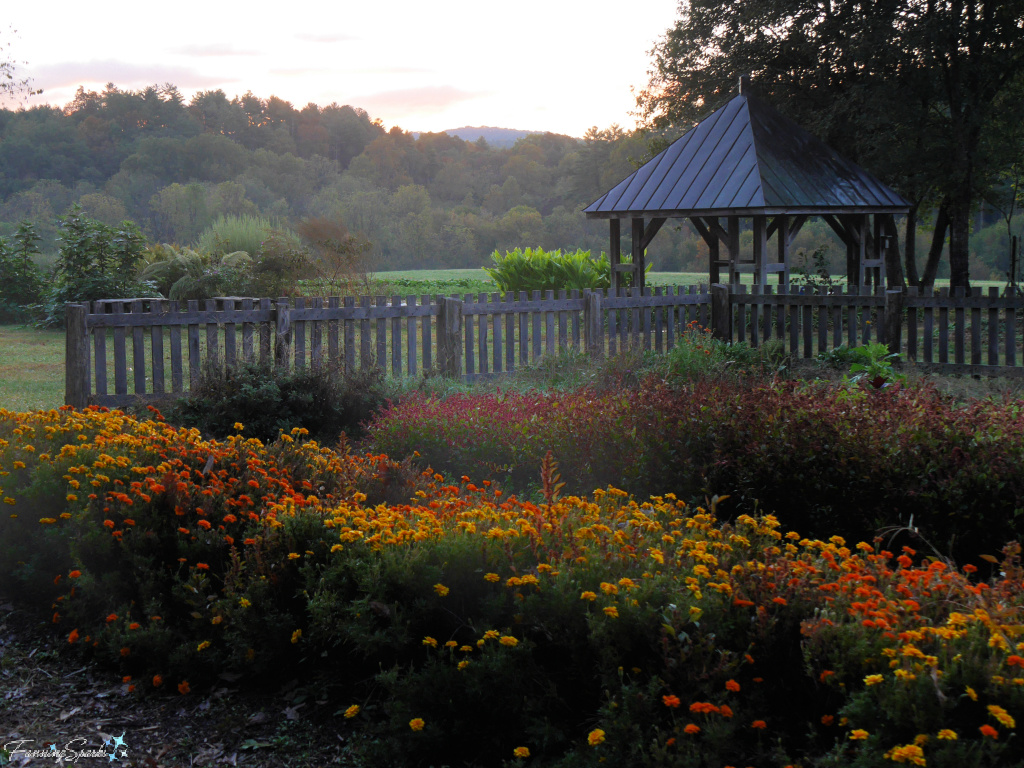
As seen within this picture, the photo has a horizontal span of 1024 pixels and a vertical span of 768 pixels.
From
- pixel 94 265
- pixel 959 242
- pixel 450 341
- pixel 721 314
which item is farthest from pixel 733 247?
pixel 94 265

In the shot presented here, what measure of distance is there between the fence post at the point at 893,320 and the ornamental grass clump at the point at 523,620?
7.25 meters

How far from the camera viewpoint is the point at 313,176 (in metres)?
57.2

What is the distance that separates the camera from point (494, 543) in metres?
3.30

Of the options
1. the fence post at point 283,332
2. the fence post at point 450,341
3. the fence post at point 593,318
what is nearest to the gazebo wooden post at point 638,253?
the fence post at point 593,318

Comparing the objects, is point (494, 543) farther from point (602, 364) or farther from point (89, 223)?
point (89, 223)

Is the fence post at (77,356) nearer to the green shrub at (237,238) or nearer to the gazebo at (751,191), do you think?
the gazebo at (751,191)

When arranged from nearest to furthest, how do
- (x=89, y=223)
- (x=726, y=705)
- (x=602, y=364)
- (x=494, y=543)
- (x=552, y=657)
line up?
1. (x=726, y=705)
2. (x=552, y=657)
3. (x=494, y=543)
4. (x=602, y=364)
5. (x=89, y=223)

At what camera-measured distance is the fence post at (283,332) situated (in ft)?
28.5

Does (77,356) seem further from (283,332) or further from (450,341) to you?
(450,341)

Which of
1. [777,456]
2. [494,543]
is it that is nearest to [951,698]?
[494,543]

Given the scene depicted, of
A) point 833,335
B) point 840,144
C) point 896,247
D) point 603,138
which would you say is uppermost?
point 603,138

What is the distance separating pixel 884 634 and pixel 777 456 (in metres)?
2.49

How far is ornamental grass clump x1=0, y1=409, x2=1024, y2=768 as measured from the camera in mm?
2422

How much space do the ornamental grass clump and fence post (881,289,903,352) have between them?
285 inches
